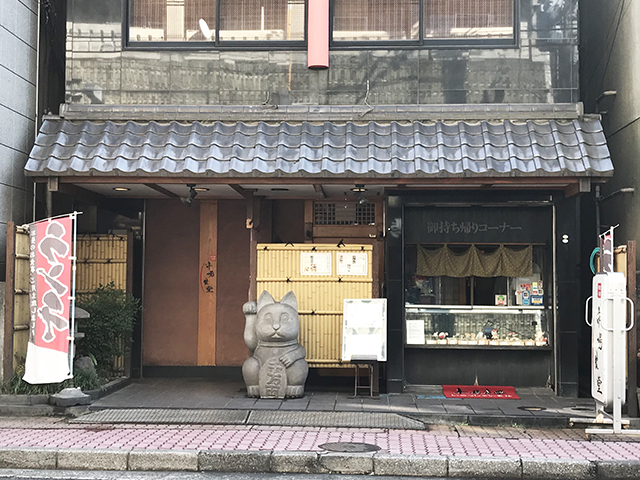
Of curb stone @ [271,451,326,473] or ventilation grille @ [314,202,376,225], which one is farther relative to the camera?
ventilation grille @ [314,202,376,225]

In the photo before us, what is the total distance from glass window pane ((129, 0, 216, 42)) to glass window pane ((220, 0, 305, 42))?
0.26m

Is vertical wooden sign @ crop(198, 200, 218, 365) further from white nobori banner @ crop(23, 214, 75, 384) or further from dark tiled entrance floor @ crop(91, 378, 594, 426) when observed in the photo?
white nobori banner @ crop(23, 214, 75, 384)

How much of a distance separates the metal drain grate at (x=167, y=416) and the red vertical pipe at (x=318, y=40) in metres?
5.80

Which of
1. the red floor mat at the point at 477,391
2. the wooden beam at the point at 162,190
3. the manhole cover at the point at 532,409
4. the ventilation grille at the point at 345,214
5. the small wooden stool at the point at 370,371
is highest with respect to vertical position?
the wooden beam at the point at 162,190

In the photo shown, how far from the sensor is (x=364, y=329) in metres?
12.1

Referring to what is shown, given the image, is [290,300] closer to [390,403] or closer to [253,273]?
[253,273]

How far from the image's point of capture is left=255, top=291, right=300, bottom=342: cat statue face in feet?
38.2

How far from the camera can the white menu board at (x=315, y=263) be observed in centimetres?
1291

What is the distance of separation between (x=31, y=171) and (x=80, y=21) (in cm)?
302

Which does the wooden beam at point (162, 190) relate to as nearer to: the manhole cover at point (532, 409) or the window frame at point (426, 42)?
the window frame at point (426, 42)

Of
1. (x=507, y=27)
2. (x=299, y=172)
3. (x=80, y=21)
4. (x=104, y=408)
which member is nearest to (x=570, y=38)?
(x=507, y=27)

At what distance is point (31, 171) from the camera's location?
37.6 ft

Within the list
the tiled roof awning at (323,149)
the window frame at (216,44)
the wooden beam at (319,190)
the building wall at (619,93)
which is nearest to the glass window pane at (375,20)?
the window frame at (216,44)

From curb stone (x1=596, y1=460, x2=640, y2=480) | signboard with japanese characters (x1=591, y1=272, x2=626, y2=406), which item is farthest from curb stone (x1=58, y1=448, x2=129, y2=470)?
signboard with japanese characters (x1=591, y1=272, x2=626, y2=406)
